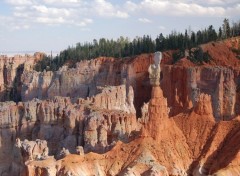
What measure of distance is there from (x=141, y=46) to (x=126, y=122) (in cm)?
3844

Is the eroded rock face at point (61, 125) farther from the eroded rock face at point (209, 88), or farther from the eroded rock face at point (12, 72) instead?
the eroded rock face at point (12, 72)

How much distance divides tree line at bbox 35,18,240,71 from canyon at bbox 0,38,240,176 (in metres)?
4.78

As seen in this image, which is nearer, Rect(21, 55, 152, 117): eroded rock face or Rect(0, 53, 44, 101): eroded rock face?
Rect(21, 55, 152, 117): eroded rock face

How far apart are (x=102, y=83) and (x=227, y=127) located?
35.9 m

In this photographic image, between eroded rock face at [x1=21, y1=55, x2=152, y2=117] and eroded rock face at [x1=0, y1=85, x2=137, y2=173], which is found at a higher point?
eroded rock face at [x1=21, y1=55, x2=152, y2=117]

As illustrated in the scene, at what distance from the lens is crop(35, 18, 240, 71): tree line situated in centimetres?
6725

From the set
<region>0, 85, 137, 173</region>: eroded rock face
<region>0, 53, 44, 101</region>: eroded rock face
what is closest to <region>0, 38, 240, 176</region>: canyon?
<region>0, 85, 137, 173</region>: eroded rock face

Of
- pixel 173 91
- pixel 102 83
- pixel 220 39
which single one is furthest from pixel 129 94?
pixel 220 39

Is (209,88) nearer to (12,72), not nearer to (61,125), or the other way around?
(61,125)

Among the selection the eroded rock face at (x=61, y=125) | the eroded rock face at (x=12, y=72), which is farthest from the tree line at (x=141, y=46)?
the eroded rock face at (x=61, y=125)

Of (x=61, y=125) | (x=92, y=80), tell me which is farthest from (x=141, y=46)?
(x=61, y=125)

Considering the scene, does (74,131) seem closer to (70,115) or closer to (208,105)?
(70,115)

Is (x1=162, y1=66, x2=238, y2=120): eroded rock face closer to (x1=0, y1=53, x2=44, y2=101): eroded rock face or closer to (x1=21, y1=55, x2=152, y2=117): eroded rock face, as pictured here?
(x1=21, y1=55, x2=152, y2=117): eroded rock face

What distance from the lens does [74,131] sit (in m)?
36.6
